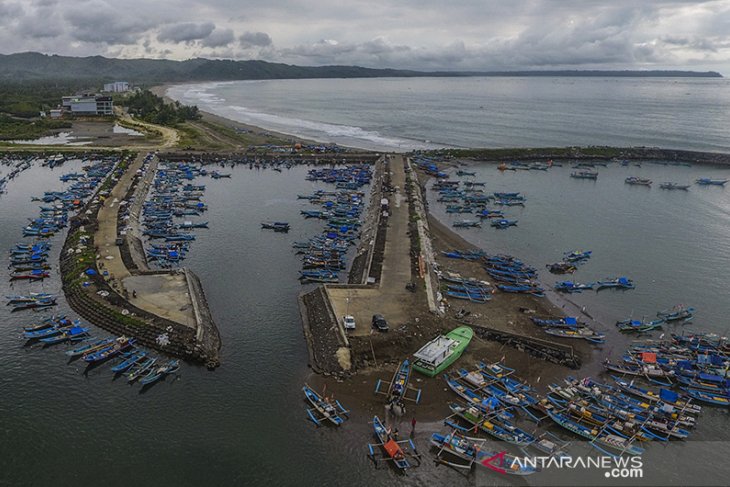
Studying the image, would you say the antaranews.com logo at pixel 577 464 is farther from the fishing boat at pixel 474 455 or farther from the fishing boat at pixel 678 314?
the fishing boat at pixel 678 314

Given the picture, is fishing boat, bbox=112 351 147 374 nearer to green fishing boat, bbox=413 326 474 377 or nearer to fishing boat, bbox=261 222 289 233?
green fishing boat, bbox=413 326 474 377

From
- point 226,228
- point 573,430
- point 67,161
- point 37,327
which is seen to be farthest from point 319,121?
point 573,430

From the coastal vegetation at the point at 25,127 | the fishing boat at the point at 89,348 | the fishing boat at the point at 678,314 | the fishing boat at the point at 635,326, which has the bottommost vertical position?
the fishing boat at the point at 89,348

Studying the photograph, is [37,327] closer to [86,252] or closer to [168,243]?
[86,252]

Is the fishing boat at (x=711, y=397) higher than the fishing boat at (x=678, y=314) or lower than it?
lower

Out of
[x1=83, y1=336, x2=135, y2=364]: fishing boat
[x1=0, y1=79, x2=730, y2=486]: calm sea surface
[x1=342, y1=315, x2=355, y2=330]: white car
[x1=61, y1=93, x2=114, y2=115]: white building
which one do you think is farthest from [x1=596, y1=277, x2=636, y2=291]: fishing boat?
[x1=61, y1=93, x2=114, y2=115]: white building

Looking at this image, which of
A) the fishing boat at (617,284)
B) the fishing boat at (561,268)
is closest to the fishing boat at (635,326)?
the fishing boat at (617,284)

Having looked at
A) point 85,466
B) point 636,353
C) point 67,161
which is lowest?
point 85,466
